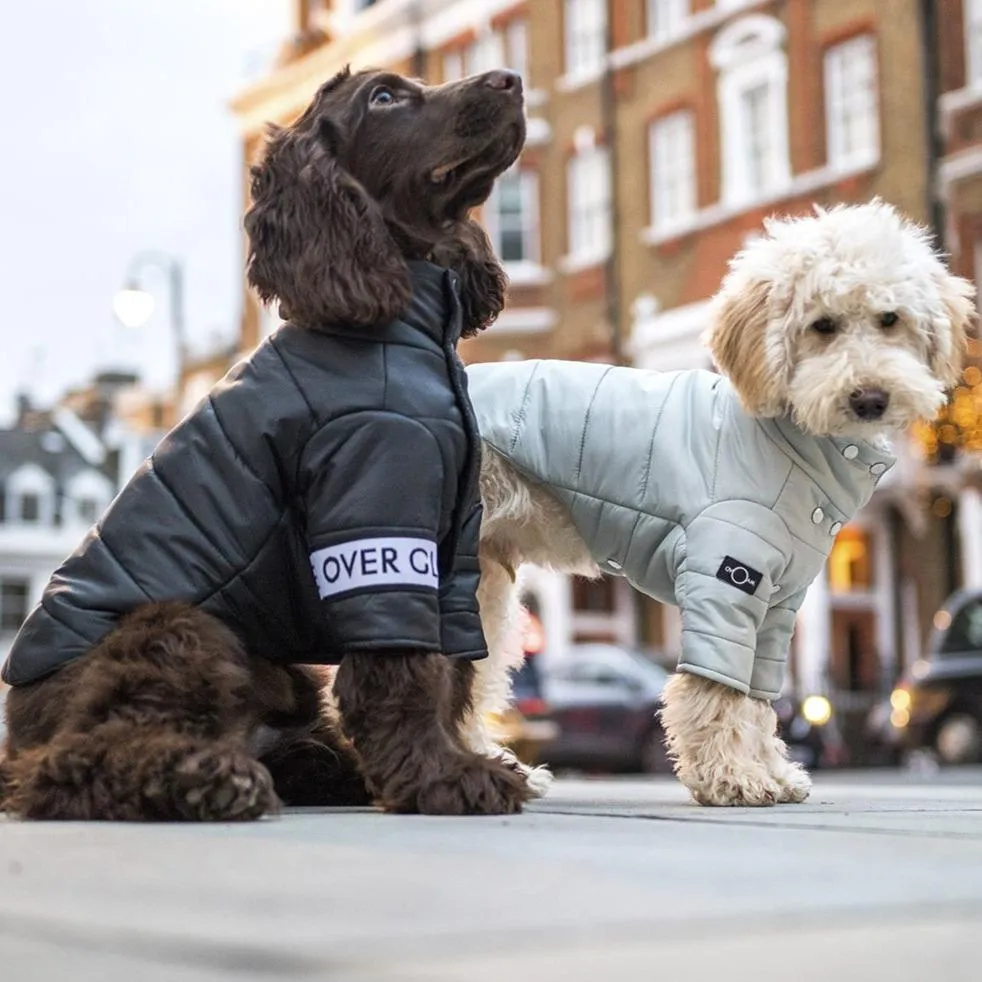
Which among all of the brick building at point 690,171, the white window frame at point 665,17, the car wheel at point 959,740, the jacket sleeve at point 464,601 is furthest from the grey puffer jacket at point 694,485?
the white window frame at point 665,17

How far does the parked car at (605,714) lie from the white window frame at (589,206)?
951 centimetres

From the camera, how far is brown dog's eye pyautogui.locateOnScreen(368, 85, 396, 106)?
13.8 ft

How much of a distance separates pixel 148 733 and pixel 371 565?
0.58m

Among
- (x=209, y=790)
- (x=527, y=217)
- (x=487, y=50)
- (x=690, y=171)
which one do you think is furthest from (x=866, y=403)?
(x=487, y=50)

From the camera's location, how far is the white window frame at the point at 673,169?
23984mm

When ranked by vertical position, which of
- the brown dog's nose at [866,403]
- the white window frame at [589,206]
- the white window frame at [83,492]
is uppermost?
the white window frame at [589,206]

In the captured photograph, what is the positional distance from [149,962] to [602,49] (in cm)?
2467

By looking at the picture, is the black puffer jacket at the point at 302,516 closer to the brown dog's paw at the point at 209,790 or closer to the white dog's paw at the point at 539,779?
the brown dog's paw at the point at 209,790

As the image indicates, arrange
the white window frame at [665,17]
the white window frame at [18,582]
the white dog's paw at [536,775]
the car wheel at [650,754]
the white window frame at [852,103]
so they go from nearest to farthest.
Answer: the white dog's paw at [536,775] → the car wheel at [650,754] → the white window frame at [852,103] → the white window frame at [665,17] → the white window frame at [18,582]

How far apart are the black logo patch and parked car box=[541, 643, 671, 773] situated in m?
12.2

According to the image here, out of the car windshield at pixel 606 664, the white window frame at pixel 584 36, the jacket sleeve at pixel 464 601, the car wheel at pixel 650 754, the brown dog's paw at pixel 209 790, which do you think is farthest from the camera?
the white window frame at pixel 584 36

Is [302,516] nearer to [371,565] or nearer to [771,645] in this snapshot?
[371,565]

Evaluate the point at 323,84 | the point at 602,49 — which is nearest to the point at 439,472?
the point at 323,84

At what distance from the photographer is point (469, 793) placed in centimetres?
379
